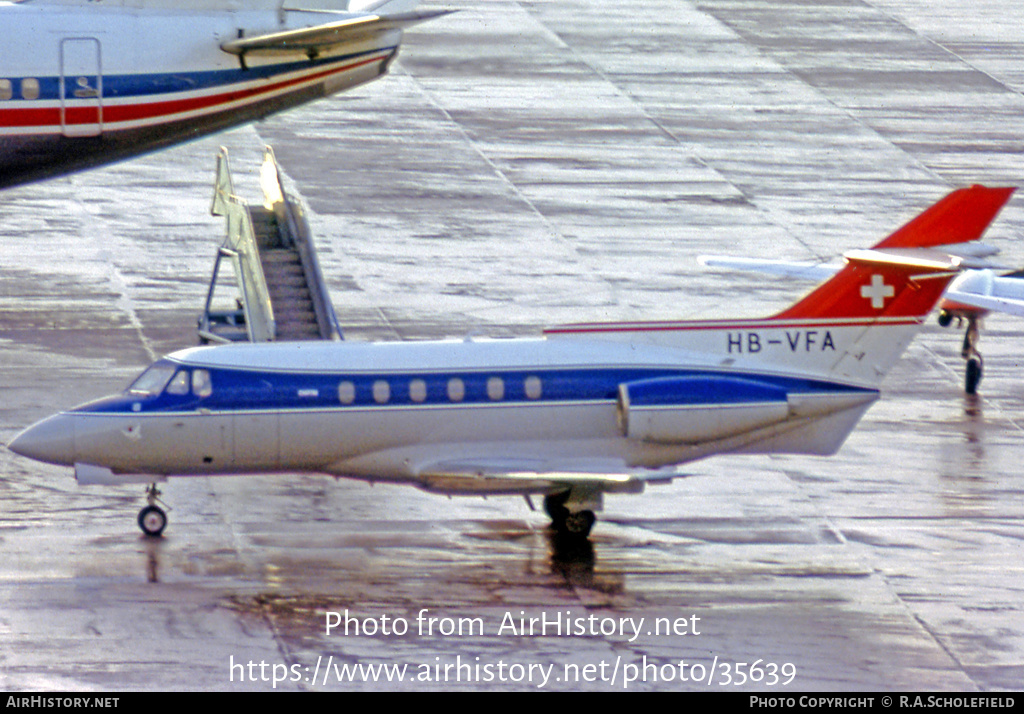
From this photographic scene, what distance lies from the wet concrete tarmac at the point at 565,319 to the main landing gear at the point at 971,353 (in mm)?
577

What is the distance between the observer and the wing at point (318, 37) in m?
34.5

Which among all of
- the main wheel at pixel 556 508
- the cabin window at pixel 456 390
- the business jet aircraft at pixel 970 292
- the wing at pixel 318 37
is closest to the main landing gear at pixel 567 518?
the main wheel at pixel 556 508

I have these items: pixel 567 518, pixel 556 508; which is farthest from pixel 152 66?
pixel 567 518

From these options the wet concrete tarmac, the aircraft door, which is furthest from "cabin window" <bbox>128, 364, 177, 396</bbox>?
the aircraft door

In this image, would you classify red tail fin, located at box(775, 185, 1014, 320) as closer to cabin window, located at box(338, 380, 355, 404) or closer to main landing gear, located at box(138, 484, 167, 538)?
cabin window, located at box(338, 380, 355, 404)

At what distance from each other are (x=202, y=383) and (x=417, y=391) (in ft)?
9.87

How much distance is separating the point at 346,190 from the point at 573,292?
10.3 meters

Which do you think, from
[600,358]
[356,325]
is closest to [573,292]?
[356,325]

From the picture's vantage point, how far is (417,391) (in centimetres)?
2525

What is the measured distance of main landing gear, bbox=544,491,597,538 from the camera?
25422 millimetres

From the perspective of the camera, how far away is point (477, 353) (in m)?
25.6

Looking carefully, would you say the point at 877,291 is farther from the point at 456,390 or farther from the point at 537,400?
the point at 456,390

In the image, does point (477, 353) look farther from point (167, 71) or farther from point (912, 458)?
point (167, 71)

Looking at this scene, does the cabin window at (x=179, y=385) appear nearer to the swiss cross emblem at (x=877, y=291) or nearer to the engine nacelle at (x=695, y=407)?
the engine nacelle at (x=695, y=407)
